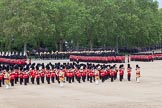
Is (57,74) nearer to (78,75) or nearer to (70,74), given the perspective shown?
(70,74)

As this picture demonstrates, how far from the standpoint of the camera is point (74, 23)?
67.1m

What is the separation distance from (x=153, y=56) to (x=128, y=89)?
1105 inches

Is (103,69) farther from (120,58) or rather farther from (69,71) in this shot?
(120,58)

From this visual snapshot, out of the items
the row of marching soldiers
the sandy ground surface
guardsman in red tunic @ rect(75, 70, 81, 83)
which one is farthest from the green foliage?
the sandy ground surface

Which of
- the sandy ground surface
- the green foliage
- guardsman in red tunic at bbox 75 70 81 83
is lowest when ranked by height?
→ the sandy ground surface

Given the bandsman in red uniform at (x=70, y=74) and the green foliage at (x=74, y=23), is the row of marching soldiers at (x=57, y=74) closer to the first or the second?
the bandsman in red uniform at (x=70, y=74)

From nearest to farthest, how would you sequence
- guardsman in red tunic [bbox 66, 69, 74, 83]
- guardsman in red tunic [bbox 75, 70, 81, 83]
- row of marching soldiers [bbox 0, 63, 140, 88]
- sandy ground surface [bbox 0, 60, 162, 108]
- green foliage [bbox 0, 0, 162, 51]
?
sandy ground surface [bbox 0, 60, 162, 108], row of marching soldiers [bbox 0, 63, 140, 88], guardsman in red tunic [bbox 66, 69, 74, 83], guardsman in red tunic [bbox 75, 70, 81, 83], green foliage [bbox 0, 0, 162, 51]

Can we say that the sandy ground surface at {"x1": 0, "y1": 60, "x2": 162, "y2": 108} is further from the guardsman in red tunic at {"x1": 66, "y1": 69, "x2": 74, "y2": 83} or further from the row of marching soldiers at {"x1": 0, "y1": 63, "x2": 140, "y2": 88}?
the guardsman in red tunic at {"x1": 66, "y1": 69, "x2": 74, "y2": 83}

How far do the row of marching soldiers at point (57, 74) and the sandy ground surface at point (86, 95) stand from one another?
1.85 feet

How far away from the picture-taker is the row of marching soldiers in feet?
88.3

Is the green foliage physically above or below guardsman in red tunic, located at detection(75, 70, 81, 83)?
above

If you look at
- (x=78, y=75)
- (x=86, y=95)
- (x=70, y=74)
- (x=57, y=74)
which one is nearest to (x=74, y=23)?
(x=78, y=75)

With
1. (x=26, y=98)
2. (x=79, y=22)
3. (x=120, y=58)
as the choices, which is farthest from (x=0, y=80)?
(x=79, y=22)

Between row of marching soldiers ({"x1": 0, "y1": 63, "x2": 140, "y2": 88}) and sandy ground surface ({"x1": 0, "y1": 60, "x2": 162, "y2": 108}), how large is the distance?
56cm
